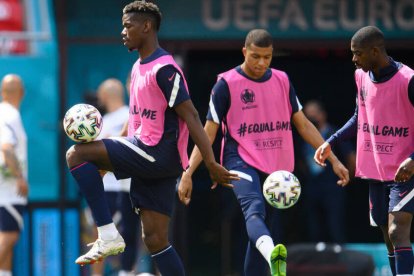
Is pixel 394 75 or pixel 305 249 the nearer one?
pixel 394 75

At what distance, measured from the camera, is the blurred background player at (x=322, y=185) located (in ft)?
49.4

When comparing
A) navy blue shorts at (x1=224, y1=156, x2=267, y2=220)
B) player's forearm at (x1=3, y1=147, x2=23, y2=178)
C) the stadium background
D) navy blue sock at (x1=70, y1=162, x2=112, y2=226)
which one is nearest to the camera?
navy blue sock at (x1=70, y1=162, x2=112, y2=226)

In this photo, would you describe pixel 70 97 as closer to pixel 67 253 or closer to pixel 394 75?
pixel 67 253

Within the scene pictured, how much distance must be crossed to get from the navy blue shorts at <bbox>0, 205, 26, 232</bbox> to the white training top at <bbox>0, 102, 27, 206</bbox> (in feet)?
0.19

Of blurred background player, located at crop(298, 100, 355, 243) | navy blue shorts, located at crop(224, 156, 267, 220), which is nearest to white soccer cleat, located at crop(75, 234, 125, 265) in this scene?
navy blue shorts, located at crop(224, 156, 267, 220)

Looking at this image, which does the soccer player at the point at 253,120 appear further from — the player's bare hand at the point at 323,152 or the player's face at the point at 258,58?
the player's bare hand at the point at 323,152

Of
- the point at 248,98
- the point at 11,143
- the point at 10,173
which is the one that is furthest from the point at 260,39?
the point at 10,173

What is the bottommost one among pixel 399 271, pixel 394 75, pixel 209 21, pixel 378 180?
pixel 399 271

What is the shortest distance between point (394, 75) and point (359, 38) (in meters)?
0.37

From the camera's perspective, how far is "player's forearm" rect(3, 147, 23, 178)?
38.9 feet

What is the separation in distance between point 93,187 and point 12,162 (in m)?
3.52

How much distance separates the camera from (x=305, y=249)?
12.5 m

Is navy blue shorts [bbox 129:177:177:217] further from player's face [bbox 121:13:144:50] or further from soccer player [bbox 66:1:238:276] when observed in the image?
player's face [bbox 121:13:144:50]

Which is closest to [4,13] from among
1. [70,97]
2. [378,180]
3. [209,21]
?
[70,97]
